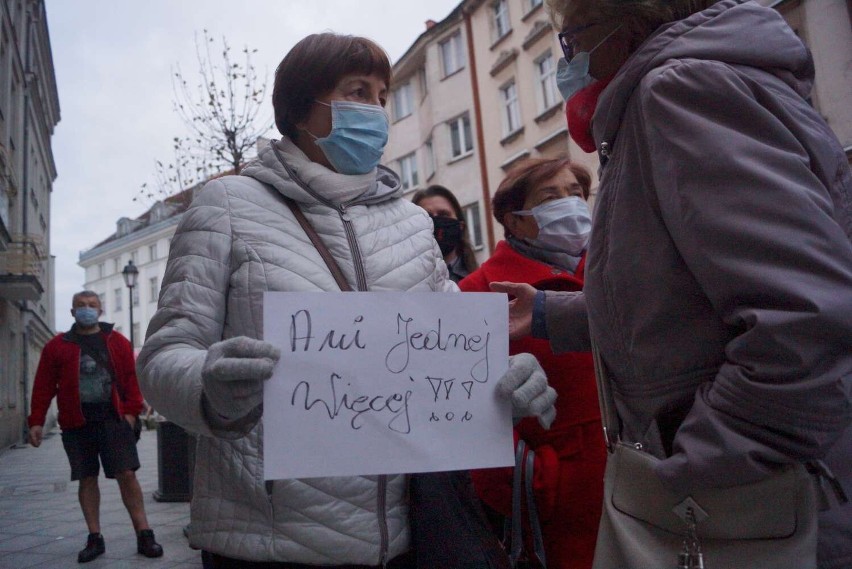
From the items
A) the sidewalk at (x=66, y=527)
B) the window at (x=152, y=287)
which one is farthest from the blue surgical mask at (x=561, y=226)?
the window at (x=152, y=287)

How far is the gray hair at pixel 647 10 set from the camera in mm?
1414

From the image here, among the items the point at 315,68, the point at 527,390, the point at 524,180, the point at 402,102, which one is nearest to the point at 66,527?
the point at 524,180

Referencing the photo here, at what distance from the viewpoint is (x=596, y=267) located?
4.63 ft

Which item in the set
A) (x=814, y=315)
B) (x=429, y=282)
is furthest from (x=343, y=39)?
(x=814, y=315)

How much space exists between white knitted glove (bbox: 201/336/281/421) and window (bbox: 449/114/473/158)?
21.8m

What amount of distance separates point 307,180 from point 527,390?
0.74 meters

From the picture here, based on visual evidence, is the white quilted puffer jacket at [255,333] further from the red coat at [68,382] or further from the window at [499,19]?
the window at [499,19]

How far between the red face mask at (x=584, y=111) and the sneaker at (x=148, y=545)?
15.6 ft

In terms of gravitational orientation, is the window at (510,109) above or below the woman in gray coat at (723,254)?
above

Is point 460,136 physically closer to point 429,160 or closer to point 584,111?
point 429,160

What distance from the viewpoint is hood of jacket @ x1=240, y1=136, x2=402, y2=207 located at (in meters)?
1.78

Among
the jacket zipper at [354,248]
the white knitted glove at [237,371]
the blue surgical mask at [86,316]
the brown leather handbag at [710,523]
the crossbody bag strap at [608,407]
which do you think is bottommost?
the brown leather handbag at [710,523]

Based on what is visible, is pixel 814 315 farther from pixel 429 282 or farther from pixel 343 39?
pixel 343 39

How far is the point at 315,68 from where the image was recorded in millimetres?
1966
